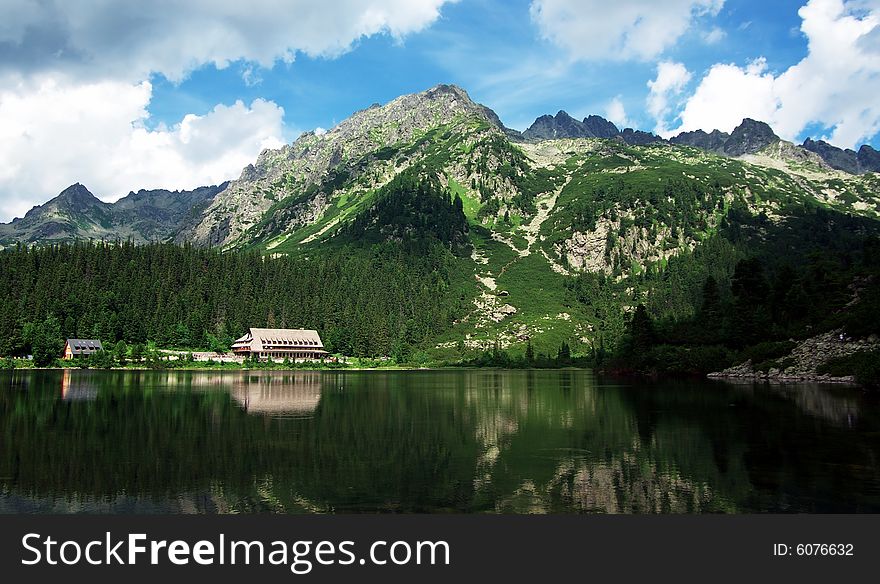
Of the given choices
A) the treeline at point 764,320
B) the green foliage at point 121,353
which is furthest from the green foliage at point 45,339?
the treeline at point 764,320

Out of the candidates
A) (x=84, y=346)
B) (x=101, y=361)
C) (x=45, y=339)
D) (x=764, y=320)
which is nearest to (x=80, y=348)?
(x=84, y=346)

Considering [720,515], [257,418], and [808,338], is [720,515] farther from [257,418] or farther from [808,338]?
[808,338]

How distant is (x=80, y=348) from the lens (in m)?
167

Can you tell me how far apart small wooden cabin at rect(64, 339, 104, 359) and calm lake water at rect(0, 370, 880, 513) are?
406ft

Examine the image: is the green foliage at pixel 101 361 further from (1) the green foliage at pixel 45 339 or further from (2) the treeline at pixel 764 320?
(2) the treeline at pixel 764 320

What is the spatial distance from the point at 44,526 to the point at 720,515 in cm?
2254

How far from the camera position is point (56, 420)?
44438 mm

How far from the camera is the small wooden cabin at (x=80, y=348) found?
16312cm

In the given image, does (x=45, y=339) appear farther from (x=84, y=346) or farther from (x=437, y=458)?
(x=437, y=458)

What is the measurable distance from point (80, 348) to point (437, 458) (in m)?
170

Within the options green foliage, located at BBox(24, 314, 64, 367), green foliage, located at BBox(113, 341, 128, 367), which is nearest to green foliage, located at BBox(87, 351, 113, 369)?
green foliage, located at BBox(113, 341, 128, 367)

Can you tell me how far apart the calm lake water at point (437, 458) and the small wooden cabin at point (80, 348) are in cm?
12371

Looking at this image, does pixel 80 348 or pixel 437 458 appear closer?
pixel 437 458

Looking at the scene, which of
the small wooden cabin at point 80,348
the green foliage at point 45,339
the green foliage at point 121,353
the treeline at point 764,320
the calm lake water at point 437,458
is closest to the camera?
the calm lake water at point 437,458
